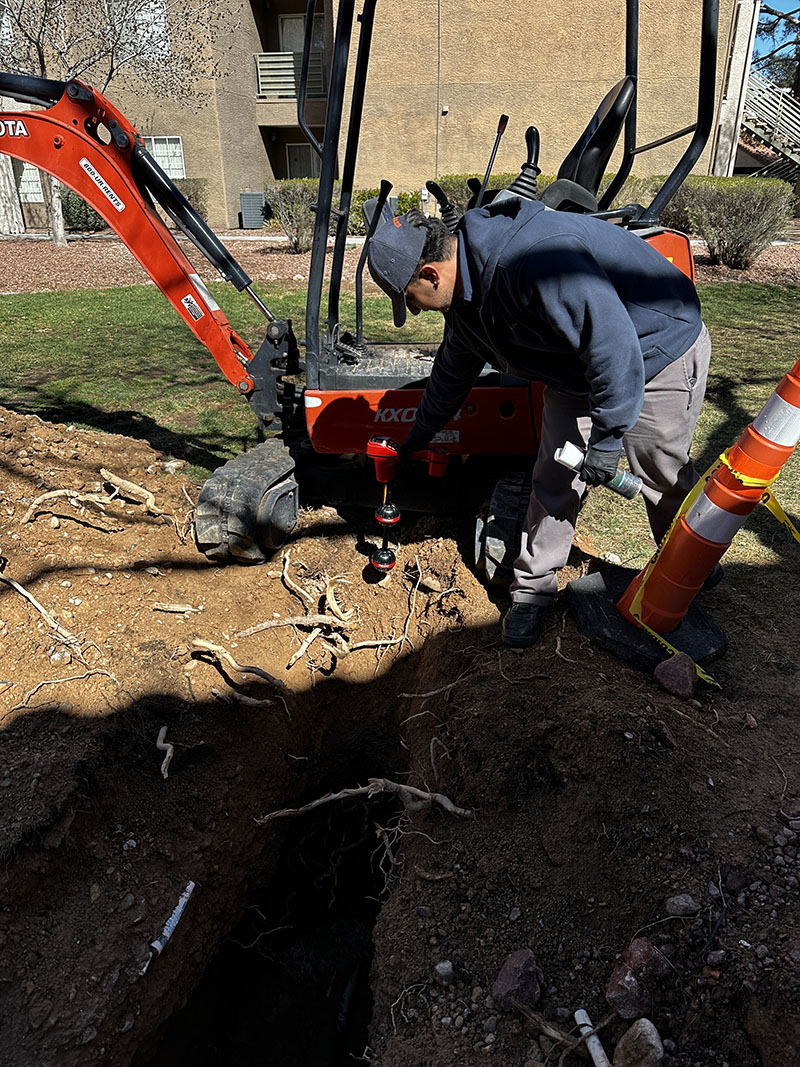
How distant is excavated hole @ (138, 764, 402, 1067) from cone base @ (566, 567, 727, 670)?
1.15 m

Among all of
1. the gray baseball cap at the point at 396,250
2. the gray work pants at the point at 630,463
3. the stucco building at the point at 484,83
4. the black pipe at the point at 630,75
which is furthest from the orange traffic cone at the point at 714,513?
the stucco building at the point at 484,83

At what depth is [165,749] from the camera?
313 cm

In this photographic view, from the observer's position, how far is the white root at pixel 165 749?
9.95 feet

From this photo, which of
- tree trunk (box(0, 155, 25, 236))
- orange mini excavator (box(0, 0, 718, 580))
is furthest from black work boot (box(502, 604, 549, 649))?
tree trunk (box(0, 155, 25, 236))

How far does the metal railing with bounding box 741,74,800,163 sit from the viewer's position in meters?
21.3

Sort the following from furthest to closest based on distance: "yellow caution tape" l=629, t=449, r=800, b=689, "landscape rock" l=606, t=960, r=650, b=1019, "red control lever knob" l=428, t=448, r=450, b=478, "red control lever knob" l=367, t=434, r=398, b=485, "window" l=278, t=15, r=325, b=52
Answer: "window" l=278, t=15, r=325, b=52 < "red control lever knob" l=428, t=448, r=450, b=478 < "red control lever knob" l=367, t=434, r=398, b=485 < "yellow caution tape" l=629, t=449, r=800, b=689 < "landscape rock" l=606, t=960, r=650, b=1019

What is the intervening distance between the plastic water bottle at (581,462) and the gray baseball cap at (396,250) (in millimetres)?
891

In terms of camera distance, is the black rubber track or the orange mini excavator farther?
the black rubber track

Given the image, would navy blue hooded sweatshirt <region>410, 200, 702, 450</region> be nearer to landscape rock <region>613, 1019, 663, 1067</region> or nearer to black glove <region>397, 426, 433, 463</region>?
black glove <region>397, 426, 433, 463</region>

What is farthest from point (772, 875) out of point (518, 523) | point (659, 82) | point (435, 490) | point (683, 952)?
point (659, 82)

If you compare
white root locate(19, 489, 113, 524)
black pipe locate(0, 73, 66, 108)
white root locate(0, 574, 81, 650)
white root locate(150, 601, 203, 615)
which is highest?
black pipe locate(0, 73, 66, 108)

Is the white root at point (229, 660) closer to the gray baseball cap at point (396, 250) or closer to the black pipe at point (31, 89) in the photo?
the gray baseball cap at point (396, 250)

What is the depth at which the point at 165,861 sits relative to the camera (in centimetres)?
293

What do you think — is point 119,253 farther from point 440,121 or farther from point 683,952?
point 683,952
